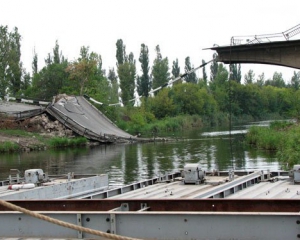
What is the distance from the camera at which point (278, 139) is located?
38.8 meters

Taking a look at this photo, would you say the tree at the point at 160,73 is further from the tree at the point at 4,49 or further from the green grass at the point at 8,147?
the green grass at the point at 8,147

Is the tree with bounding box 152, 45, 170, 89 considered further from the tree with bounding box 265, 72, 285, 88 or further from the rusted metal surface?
the rusted metal surface

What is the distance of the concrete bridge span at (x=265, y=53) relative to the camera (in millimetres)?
38188

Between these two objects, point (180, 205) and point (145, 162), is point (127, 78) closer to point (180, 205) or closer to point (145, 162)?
point (145, 162)

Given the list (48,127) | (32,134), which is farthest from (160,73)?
(32,134)

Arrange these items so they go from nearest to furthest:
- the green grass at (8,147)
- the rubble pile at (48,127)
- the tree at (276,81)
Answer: the green grass at (8,147)
the rubble pile at (48,127)
the tree at (276,81)

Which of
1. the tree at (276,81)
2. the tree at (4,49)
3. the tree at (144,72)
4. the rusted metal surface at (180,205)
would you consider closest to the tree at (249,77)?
the tree at (276,81)

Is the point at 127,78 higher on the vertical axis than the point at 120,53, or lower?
lower

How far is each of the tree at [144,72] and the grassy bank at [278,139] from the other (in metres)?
66.4

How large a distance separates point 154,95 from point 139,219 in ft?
347

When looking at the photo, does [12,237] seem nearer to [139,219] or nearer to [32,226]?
[32,226]

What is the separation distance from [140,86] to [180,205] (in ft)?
345

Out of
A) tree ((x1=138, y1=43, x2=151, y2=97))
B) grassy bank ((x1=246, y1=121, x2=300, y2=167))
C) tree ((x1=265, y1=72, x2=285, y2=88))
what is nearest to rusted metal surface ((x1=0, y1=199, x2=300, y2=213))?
grassy bank ((x1=246, y1=121, x2=300, y2=167))

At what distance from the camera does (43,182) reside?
1469 centimetres
